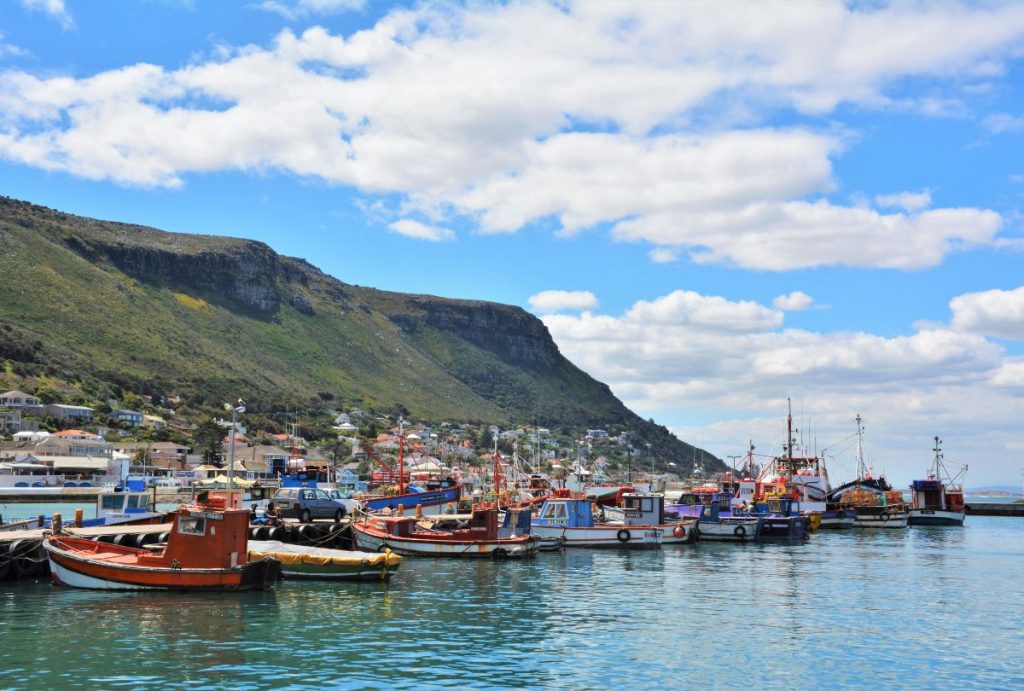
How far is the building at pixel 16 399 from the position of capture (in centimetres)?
14886

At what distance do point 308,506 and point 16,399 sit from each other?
93297mm

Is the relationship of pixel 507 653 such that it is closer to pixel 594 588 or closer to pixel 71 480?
pixel 594 588

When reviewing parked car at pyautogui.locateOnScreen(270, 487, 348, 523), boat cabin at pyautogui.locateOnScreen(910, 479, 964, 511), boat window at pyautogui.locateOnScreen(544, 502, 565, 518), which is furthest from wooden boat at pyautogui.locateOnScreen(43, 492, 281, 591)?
boat cabin at pyautogui.locateOnScreen(910, 479, 964, 511)

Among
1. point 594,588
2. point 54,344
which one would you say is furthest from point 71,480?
point 594,588

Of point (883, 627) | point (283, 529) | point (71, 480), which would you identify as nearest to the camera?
point (883, 627)

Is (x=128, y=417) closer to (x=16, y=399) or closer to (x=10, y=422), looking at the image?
(x=16, y=399)

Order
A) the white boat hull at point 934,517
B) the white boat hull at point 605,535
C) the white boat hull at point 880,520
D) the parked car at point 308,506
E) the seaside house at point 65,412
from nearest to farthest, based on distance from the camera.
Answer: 1. the white boat hull at point 605,535
2. the parked car at point 308,506
3. the white boat hull at point 880,520
4. the white boat hull at point 934,517
5. the seaside house at point 65,412

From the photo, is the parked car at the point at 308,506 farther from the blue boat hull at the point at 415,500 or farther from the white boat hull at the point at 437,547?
the white boat hull at the point at 437,547

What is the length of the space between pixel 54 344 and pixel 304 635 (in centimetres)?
16652

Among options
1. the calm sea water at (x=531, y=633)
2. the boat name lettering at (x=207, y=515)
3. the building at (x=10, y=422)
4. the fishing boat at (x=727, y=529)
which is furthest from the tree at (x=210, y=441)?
the boat name lettering at (x=207, y=515)

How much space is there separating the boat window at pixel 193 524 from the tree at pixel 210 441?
372 feet

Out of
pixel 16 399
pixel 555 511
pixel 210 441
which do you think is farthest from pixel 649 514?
pixel 16 399

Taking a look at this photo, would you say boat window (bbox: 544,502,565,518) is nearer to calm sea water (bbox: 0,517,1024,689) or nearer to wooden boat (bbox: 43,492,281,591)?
calm sea water (bbox: 0,517,1024,689)

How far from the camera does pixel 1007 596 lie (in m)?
44.5
